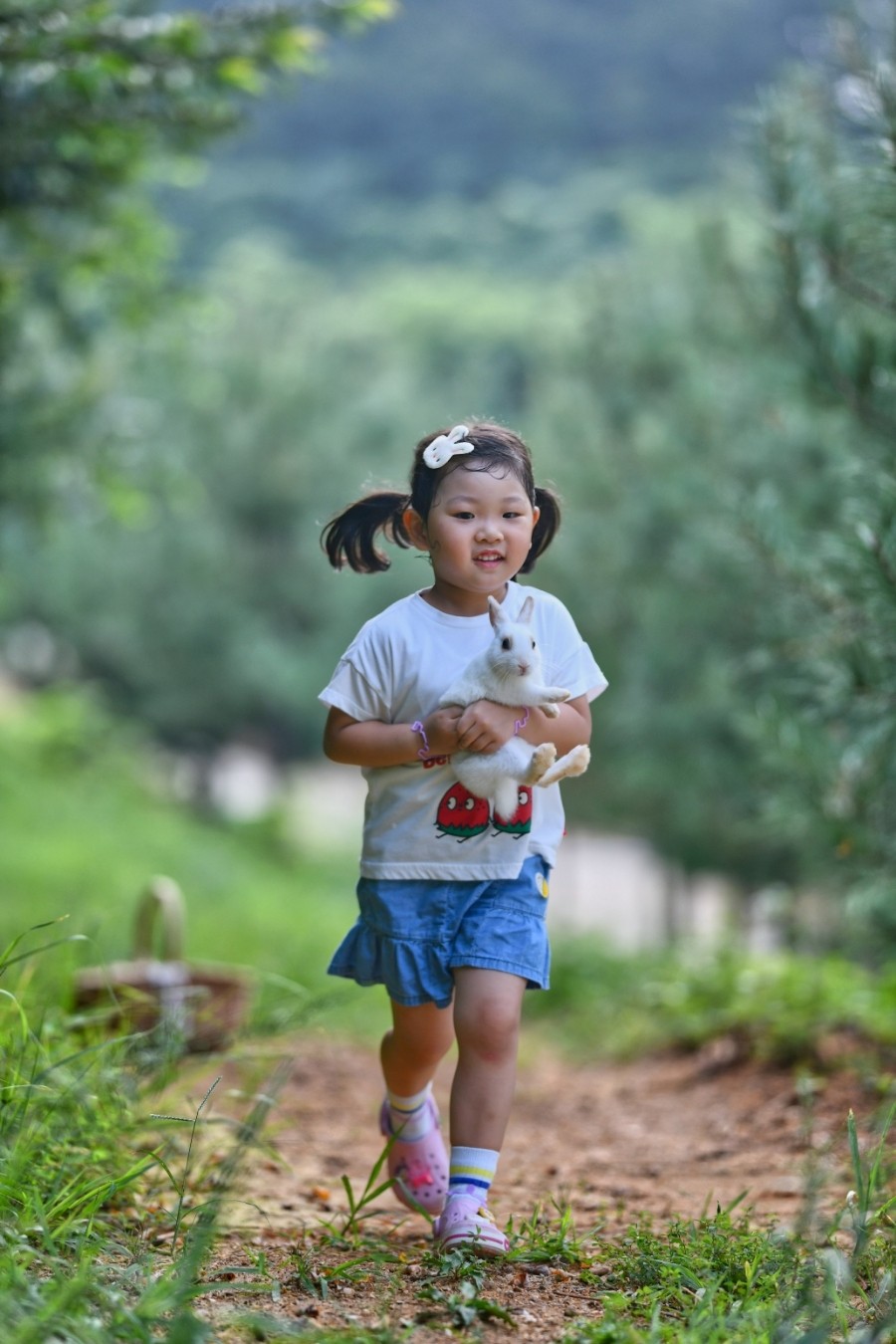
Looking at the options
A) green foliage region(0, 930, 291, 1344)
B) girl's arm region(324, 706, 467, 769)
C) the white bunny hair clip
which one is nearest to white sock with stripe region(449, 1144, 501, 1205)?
green foliage region(0, 930, 291, 1344)

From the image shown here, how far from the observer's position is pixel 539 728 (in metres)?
2.69

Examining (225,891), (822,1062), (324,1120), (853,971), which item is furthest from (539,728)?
(225,891)

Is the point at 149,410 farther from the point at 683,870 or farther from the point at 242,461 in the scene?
the point at 242,461

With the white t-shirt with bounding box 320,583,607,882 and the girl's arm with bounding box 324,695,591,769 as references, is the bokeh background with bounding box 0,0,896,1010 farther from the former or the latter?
the girl's arm with bounding box 324,695,591,769

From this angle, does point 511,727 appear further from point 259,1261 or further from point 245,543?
point 245,543

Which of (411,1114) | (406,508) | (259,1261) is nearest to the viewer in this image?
(259,1261)

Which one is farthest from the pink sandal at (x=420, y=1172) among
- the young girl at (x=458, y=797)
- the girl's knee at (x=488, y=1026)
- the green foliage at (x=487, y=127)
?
the green foliage at (x=487, y=127)

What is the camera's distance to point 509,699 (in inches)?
102

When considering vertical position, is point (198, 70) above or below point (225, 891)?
above

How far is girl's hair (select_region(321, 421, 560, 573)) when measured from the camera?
2.81 m

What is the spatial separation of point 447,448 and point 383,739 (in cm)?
58

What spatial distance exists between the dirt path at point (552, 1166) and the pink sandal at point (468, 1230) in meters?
0.05

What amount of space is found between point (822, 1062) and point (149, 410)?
5602mm

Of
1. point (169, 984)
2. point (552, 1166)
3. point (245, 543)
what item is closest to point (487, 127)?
point (245, 543)
